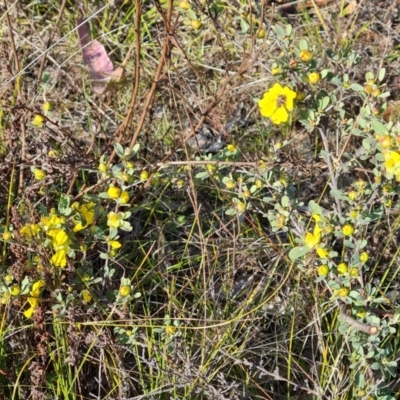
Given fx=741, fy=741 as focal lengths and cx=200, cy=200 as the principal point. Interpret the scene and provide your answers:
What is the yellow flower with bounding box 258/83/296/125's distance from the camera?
1.73m

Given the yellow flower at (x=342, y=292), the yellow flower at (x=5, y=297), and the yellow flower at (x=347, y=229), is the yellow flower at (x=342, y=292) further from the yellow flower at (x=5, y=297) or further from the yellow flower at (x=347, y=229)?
the yellow flower at (x=5, y=297)

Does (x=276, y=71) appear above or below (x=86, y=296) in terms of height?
Answer: above

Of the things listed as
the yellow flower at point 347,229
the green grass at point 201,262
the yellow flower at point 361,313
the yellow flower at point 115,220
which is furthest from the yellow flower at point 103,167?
the yellow flower at point 361,313

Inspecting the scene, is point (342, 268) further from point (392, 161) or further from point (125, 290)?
point (125, 290)

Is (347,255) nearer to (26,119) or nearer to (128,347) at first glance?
(128,347)

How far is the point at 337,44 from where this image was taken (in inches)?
95.2

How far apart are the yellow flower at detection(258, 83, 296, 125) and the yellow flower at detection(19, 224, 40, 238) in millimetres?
605

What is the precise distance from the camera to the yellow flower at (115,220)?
5.60 ft

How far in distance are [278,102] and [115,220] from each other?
47 cm

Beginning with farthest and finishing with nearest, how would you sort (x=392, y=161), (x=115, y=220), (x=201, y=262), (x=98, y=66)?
(x=98, y=66) < (x=201, y=262) < (x=115, y=220) < (x=392, y=161)

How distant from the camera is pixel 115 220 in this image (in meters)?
1.71

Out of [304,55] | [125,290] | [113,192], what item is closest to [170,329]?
[125,290]

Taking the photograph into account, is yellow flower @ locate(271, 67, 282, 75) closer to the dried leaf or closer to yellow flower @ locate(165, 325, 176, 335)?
yellow flower @ locate(165, 325, 176, 335)

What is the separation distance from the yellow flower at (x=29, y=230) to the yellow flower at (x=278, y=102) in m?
0.61
